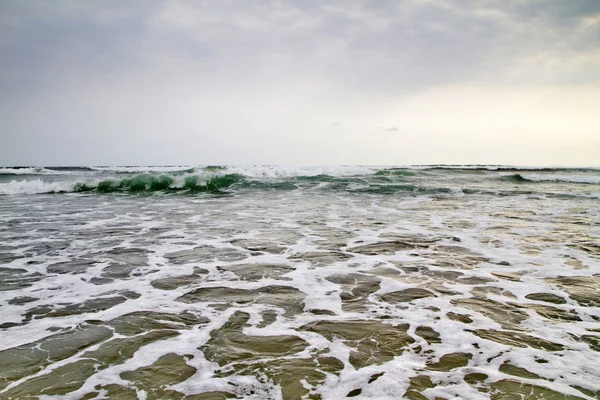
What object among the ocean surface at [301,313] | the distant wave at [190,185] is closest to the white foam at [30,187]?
the distant wave at [190,185]

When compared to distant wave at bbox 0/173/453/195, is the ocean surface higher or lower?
lower

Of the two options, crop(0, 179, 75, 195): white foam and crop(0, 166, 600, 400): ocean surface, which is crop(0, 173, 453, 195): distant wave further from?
crop(0, 166, 600, 400): ocean surface

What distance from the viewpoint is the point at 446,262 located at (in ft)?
15.4

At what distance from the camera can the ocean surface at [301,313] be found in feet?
7.19

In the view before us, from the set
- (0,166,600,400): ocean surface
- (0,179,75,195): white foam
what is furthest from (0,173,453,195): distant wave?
(0,166,600,400): ocean surface

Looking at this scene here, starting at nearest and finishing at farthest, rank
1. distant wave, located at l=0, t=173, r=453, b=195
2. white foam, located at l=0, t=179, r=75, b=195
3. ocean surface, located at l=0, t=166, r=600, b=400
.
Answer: ocean surface, located at l=0, t=166, r=600, b=400
white foam, located at l=0, t=179, r=75, b=195
distant wave, located at l=0, t=173, r=453, b=195

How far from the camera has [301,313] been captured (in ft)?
10.4

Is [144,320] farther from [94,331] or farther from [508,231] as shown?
[508,231]

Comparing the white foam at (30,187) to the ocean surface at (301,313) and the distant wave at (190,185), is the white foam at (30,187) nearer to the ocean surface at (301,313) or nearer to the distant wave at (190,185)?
the distant wave at (190,185)

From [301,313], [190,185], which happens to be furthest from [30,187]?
[301,313]

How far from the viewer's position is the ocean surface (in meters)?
2.19

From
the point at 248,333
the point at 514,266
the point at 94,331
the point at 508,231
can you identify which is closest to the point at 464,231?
the point at 508,231

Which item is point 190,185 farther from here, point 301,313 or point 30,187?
point 301,313

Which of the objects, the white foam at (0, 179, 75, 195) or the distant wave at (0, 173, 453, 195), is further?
the distant wave at (0, 173, 453, 195)
